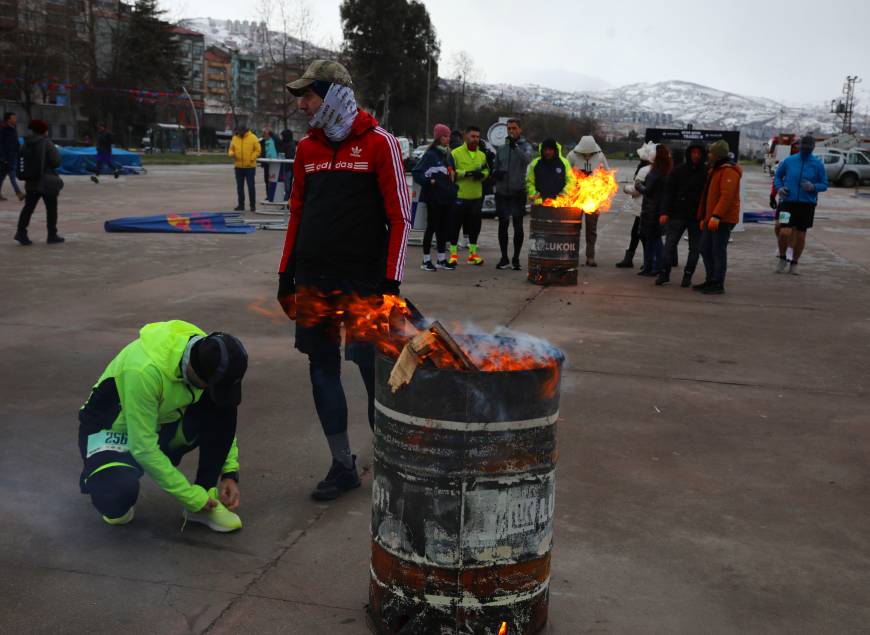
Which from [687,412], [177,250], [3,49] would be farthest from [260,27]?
[687,412]

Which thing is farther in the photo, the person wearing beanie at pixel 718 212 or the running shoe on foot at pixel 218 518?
the person wearing beanie at pixel 718 212

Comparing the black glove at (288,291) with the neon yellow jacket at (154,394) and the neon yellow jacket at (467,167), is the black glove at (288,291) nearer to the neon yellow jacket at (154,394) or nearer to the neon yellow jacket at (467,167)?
the neon yellow jacket at (154,394)

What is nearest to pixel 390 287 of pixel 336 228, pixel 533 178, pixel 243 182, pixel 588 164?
pixel 336 228

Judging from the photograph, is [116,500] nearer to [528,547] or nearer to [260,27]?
[528,547]

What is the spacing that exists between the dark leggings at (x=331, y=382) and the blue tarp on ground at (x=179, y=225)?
35.5 feet

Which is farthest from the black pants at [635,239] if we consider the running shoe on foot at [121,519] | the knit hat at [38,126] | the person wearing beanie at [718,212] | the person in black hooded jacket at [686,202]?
the running shoe on foot at [121,519]

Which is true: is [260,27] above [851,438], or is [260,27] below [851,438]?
above

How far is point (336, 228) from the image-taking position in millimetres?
3877

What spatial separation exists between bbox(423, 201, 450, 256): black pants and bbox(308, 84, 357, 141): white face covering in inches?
281

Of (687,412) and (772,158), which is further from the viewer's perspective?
(772,158)

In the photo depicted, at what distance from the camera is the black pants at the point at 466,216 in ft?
36.6

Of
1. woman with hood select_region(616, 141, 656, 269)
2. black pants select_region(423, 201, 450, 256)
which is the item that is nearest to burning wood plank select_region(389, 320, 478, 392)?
black pants select_region(423, 201, 450, 256)

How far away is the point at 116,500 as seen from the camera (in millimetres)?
3578

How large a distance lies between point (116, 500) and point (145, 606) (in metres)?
0.64
